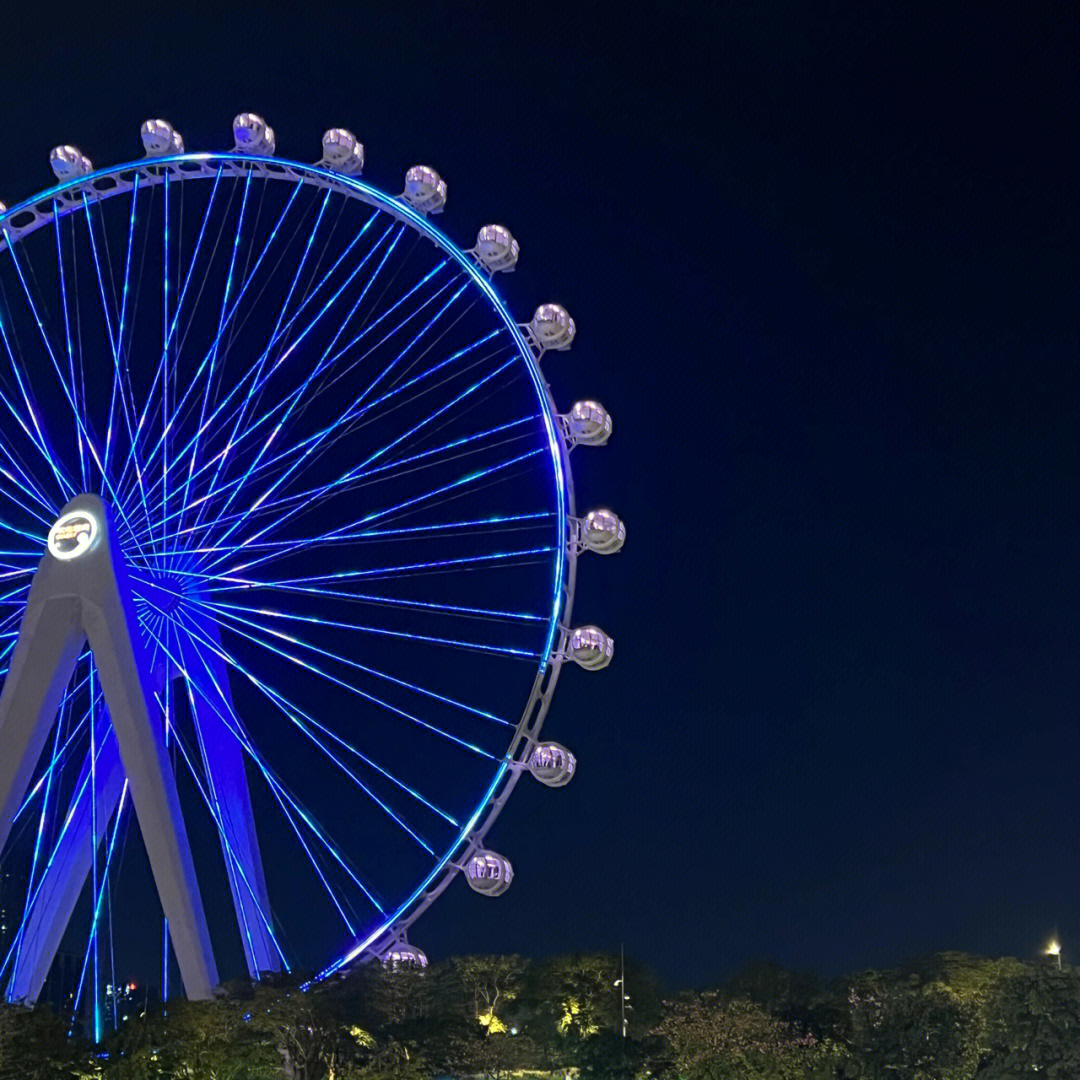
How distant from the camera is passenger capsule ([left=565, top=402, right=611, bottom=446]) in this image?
23.1 metres

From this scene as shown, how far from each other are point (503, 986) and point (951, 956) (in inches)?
309

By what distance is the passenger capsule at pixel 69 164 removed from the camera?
81.7 feet

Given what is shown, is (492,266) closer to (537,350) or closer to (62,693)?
(537,350)

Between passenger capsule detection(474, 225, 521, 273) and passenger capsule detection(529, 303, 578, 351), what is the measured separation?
3.05 feet

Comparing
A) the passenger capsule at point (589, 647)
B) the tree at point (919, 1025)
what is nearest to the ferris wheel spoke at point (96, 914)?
the passenger capsule at point (589, 647)

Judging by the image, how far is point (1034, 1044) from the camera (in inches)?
1073

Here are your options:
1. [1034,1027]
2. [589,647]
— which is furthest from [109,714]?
[1034,1027]

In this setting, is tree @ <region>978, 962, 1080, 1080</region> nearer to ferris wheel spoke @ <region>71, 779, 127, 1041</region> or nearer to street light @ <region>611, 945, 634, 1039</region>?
street light @ <region>611, 945, 634, 1039</region>

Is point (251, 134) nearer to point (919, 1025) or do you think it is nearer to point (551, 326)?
point (551, 326)

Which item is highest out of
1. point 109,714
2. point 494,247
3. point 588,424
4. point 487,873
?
point 494,247

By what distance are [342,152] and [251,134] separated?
1.30 m

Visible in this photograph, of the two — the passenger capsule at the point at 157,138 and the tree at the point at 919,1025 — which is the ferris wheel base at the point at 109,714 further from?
the tree at the point at 919,1025

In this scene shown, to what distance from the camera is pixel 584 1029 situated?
2848cm

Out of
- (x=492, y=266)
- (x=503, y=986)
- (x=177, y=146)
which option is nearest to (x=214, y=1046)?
(x=503, y=986)
